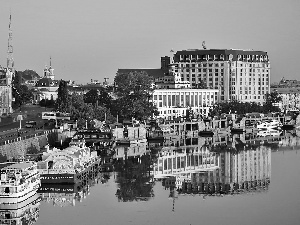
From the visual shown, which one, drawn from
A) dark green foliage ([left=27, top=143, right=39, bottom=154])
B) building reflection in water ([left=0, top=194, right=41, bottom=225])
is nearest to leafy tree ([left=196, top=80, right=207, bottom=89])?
dark green foliage ([left=27, top=143, right=39, bottom=154])

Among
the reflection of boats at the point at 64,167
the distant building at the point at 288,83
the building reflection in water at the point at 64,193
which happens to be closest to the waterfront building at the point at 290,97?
the distant building at the point at 288,83

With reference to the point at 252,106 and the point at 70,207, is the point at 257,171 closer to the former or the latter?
the point at 70,207

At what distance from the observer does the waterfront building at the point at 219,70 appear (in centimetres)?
10350

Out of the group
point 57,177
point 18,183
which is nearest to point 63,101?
point 57,177

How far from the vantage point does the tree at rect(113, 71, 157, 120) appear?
6919cm

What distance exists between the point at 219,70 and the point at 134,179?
68618mm

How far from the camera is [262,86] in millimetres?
110688

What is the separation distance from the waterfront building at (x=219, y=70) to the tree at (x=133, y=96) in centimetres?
2898

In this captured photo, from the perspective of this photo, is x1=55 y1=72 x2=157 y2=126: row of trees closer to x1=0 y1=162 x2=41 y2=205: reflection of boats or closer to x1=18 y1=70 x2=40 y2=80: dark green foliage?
x1=0 y1=162 x2=41 y2=205: reflection of boats

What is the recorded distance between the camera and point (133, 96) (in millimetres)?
71688

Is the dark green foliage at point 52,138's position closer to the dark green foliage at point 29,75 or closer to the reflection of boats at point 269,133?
the reflection of boats at point 269,133

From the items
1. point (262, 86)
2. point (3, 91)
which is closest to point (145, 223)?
point (3, 91)

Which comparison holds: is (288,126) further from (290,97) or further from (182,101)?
(290,97)

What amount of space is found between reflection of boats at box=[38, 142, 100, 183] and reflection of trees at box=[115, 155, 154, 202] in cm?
165
